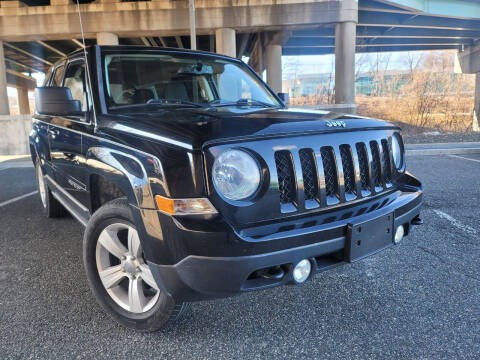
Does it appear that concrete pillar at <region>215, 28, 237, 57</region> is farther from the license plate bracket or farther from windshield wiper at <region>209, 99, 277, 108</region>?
the license plate bracket

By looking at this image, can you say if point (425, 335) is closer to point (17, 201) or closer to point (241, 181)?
point (241, 181)

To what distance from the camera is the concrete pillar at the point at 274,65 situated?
19672 mm

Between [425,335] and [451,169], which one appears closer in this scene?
[425,335]

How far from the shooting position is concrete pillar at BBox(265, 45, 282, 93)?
19672 mm

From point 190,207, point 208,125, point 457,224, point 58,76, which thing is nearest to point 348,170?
point 208,125

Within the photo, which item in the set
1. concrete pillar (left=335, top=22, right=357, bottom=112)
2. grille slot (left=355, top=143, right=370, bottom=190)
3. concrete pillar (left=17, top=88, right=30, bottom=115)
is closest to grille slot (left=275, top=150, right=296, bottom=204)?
grille slot (left=355, top=143, right=370, bottom=190)

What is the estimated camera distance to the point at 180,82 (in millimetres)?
3277

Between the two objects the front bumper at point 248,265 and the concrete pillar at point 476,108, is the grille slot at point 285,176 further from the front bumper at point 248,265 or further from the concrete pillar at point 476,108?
the concrete pillar at point 476,108

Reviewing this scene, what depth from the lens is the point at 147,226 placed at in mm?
1875

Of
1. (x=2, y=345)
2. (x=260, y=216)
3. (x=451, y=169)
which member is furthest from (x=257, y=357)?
(x=451, y=169)

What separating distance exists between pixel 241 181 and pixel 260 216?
20 centimetres

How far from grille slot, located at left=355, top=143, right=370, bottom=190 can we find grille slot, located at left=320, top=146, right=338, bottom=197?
0.27m

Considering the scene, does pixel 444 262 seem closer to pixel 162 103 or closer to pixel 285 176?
pixel 285 176

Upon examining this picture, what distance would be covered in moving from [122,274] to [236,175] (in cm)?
102
